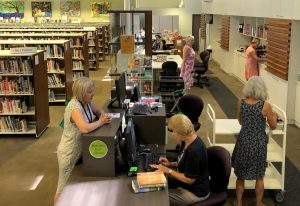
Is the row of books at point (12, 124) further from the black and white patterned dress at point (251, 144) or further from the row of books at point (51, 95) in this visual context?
the black and white patterned dress at point (251, 144)

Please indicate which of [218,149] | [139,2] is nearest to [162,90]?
[218,149]

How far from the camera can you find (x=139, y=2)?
16.5 m

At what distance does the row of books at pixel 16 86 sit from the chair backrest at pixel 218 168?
4560 millimetres

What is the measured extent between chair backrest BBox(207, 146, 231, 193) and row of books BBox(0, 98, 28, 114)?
182 inches

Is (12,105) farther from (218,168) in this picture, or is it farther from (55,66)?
(218,168)

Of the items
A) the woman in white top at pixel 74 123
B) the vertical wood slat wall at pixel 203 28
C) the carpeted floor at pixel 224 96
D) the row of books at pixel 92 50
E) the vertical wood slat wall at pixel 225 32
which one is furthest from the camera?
the vertical wood slat wall at pixel 203 28

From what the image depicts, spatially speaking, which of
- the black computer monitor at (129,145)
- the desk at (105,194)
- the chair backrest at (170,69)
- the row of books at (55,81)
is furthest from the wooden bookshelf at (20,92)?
the desk at (105,194)

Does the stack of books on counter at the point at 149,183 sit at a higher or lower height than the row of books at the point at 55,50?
lower

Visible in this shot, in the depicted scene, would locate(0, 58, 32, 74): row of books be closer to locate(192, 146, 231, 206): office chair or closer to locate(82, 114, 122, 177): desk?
locate(82, 114, 122, 177): desk

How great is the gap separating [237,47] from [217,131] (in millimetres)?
10122

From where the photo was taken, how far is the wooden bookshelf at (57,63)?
985cm

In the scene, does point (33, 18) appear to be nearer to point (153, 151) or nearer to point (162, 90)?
point (162, 90)

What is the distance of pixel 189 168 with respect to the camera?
3.64 m

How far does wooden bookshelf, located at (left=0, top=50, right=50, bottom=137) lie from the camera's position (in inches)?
298
